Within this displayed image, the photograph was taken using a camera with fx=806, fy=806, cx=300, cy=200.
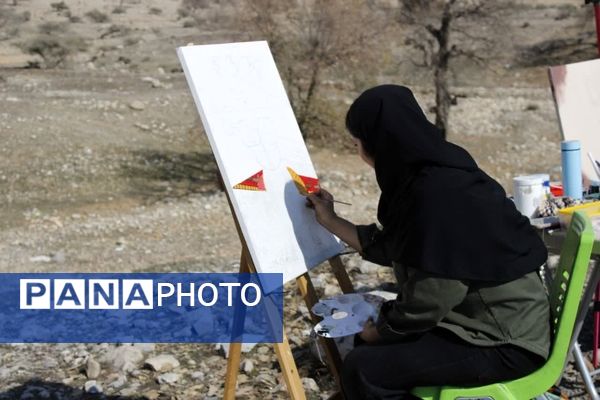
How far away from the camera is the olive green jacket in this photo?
2320 millimetres

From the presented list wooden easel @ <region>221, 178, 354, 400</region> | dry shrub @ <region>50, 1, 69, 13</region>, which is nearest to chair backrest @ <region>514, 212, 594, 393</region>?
wooden easel @ <region>221, 178, 354, 400</region>

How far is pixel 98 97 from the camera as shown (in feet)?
36.3

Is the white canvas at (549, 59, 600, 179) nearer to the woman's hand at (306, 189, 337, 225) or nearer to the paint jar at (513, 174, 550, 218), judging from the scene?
the paint jar at (513, 174, 550, 218)

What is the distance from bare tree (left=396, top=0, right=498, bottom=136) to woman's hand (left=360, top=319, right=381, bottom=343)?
5941 millimetres

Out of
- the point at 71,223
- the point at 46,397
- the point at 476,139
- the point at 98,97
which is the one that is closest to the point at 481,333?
the point at 46,397

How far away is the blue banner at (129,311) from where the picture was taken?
4.41 m

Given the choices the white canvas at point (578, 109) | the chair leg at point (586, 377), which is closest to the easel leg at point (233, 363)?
the chair leg at point (586, 377)

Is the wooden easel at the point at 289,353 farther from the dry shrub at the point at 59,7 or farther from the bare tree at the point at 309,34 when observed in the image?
the dry shrub at the point at 59,7

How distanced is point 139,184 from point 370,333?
565 centimetres

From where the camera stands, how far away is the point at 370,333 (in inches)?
103

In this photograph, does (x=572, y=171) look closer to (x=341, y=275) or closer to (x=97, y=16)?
(x=341, y=275)

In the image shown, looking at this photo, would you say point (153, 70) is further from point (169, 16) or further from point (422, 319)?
point (422, 319)

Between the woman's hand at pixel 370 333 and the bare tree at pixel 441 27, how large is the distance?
5.94 meters

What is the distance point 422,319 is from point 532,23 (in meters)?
16.5
